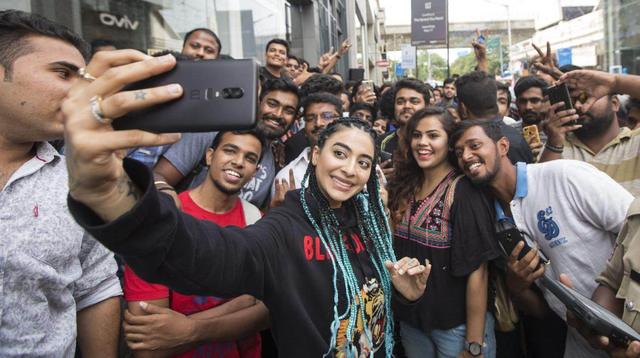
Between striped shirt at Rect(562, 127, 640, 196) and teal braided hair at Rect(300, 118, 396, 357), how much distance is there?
1708mm

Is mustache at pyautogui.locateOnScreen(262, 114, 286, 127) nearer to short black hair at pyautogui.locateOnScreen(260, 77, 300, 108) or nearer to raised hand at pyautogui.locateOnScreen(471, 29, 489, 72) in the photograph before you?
short black hair at pyautogui.locateOnScreen(260, 77, 300, 108)

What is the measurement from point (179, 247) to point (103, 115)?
14.7 inches

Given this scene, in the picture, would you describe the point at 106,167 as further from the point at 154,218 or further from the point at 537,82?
the point at 537,82

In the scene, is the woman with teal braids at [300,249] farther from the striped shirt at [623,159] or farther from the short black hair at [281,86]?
the striped shirt at [623,159]

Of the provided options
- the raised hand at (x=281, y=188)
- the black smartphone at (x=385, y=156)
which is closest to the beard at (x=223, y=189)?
the raised hand at (x=281, y=188)

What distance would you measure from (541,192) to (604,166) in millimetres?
798

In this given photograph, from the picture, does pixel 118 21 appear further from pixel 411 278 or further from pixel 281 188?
pixel 411 278

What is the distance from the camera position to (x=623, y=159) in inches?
105

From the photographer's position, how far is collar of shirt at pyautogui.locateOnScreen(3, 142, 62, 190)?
52.9 inches

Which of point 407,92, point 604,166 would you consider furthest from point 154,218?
point 407,92

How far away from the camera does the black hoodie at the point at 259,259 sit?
36.4 inches

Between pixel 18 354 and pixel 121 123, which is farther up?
pixel 121 123

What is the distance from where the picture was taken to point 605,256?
2.13 metres

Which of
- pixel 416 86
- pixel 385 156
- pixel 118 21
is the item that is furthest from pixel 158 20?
pixel 385 156
